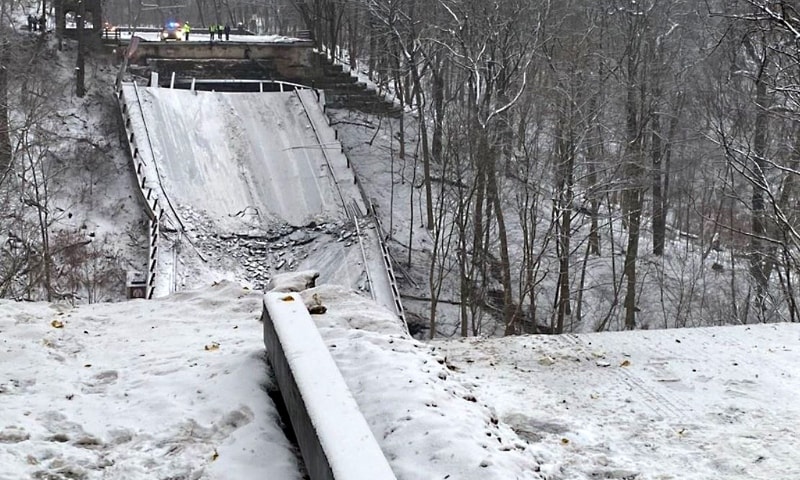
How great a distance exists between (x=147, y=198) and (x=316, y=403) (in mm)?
21592

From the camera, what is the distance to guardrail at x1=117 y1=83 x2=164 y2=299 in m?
22.0

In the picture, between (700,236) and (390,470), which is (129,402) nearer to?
(390,470)

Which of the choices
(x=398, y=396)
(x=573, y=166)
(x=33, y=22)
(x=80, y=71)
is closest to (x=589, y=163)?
(x=573, y=166)

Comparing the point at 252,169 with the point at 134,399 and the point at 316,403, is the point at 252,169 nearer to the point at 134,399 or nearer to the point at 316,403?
the point at 134,399

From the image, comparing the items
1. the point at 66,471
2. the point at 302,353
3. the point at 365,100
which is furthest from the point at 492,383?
the point at 365,100

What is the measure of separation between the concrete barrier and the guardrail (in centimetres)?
1452

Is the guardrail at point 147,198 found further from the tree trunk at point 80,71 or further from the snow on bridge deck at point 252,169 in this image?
the tree trunk at point 80,71

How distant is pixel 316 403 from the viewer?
543 centimetres

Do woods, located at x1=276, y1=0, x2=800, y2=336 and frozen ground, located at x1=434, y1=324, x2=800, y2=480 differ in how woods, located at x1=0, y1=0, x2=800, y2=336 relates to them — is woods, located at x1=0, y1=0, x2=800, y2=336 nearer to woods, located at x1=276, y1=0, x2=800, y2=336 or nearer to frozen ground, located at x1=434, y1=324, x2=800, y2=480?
woods, located at x1=276, y1=0, x2=800, y2=336

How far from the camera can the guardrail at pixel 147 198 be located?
72.3ft

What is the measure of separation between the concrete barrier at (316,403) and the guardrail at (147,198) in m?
14.5

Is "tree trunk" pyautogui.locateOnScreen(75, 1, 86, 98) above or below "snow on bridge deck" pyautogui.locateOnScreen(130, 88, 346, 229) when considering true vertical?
above

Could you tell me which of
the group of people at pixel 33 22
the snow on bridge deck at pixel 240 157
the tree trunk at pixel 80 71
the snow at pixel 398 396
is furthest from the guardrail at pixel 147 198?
the snow at pixel 398 396

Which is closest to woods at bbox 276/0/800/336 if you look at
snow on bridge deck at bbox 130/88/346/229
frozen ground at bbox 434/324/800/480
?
snow on bridge deck at bbox 130/88/346/229
